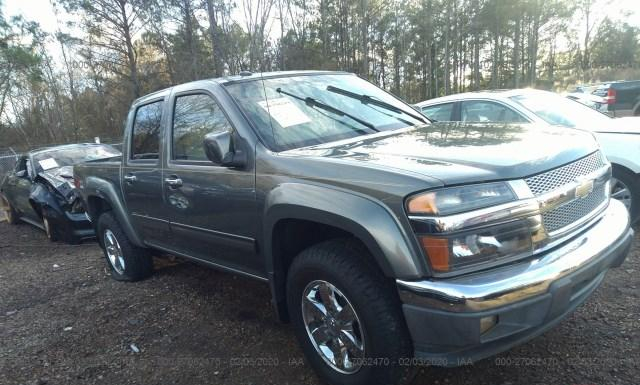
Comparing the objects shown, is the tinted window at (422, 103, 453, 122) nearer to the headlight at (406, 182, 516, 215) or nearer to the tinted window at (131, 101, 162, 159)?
the tinted window at (131, 101, 162, 159)

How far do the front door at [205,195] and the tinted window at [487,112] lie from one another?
359 cm

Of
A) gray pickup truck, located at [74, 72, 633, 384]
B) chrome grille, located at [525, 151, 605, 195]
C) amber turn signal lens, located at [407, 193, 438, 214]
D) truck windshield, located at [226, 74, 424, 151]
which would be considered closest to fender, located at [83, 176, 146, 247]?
gray pickup truck, located at [74, 72, 633, 384]

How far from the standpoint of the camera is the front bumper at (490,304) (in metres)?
1.90

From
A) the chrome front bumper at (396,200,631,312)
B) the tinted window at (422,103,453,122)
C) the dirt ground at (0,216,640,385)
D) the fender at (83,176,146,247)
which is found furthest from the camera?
the tinted window at (422,103,453,122)

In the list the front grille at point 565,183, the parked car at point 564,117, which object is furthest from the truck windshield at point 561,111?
the front grille at point 565,183

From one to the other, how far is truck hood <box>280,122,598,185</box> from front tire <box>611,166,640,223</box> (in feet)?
7.10

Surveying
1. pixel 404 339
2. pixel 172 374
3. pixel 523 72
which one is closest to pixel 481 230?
pixel 404 339

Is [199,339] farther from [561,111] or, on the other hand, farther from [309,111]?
[561,111]

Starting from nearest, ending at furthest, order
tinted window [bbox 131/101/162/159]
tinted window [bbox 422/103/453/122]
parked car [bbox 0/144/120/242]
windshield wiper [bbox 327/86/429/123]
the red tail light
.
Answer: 1. windshield wiper [bbox 327/86/429/123]
2. tinted window [bbox 131/101/162/159]
3. tinted window [bbox 422/103/453/122]
4. parked car [bbox 0/144/120/242]
5. the red tail light

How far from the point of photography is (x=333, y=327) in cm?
252

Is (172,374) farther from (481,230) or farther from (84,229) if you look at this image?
(84,229)

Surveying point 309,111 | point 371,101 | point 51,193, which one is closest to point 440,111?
point 371,101

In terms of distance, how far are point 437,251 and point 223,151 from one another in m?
1.40

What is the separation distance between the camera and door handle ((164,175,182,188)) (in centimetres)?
337
